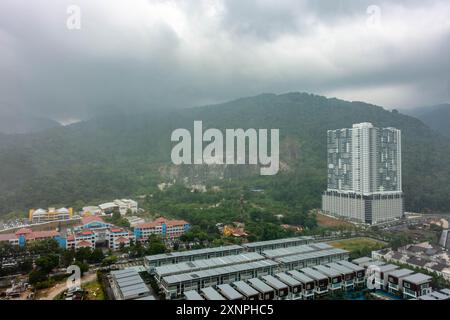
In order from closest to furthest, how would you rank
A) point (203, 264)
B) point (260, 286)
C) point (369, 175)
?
point (260, 286) < point (203, 264) < point (369, 175)

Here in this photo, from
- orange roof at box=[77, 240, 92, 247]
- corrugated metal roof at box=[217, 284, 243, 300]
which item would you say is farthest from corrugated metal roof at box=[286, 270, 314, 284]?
orange roof at box=[77, 240, 92, 247]

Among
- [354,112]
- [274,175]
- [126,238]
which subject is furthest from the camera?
→ [354,112]

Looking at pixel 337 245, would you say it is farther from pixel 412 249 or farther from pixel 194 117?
pixel 194 117

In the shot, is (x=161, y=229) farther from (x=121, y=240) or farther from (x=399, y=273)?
(x=399, y=273)

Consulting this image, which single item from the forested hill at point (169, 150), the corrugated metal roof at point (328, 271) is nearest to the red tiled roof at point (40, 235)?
the forested hill at point (169, 150)

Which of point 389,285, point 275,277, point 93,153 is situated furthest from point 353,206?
point 93,153

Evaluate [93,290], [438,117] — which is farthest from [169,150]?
[438,117]

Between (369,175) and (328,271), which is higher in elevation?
(369,175)
